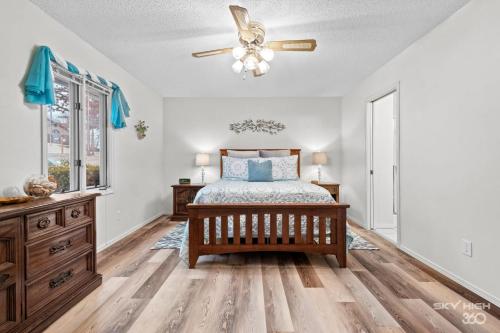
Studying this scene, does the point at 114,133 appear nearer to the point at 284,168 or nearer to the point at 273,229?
the point at 273,229

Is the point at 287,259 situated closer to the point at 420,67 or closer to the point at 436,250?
the point at 436,250

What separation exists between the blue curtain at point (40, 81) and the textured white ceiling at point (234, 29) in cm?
45

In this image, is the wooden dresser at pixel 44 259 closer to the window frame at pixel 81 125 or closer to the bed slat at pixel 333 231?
the window frame at pixel 81 125

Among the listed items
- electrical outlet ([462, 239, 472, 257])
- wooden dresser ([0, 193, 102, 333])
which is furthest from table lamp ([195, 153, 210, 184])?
electrical outlet ([462, 239, 472, 257])

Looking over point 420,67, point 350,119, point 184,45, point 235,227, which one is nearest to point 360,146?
point 350,119

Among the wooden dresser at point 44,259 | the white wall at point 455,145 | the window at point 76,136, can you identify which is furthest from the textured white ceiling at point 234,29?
the wooden dresser at point 44,259

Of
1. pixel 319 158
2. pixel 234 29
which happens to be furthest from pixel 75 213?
pixel 319 158

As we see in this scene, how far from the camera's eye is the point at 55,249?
1.76m

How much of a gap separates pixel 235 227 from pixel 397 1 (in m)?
2.43

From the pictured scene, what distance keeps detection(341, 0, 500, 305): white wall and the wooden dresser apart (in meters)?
3.03

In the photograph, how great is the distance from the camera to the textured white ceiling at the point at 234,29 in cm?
219

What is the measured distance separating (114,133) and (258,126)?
2.64 m

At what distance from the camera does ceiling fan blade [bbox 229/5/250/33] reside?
180cm

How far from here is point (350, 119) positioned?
4.72 m
